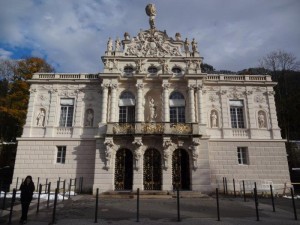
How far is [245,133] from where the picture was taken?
2248 cm

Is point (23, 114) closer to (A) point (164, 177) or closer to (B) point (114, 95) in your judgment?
(B) point (114, 95)

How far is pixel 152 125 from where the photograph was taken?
2056cm

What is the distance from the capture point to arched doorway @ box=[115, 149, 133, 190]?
805 inches

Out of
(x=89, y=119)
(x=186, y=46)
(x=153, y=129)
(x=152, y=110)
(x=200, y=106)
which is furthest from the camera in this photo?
(x=186, y=46)

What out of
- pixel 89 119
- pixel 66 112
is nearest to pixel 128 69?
pixel 89 119

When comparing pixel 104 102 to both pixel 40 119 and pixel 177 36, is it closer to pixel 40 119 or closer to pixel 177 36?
pixel 40 119

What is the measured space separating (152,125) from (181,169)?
15.5ft

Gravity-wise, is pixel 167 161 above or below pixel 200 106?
below

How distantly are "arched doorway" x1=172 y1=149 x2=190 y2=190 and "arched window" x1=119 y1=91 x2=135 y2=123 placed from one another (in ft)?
18.1

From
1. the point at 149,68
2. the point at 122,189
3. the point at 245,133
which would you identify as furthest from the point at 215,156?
the point at 149,68

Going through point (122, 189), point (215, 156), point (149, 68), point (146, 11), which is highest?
point (146, 11)

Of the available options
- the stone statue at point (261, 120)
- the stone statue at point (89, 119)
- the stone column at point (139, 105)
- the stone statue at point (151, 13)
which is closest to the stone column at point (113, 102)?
the stone column at point (139, 105)

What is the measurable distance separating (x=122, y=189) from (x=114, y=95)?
28.1ft

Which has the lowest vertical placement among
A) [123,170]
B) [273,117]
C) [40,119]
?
[123,170]
